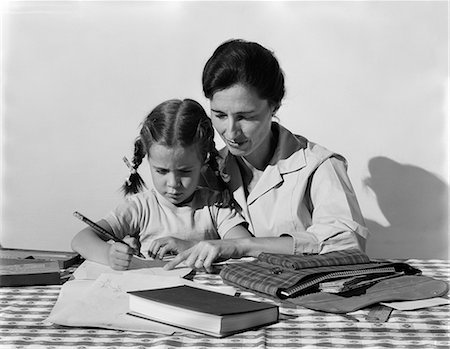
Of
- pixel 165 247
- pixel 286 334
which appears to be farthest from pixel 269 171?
pixel 286 334

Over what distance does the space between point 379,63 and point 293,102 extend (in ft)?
1.18

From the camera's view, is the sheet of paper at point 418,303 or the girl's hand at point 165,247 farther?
Answer: the girl's hand at point 165,247

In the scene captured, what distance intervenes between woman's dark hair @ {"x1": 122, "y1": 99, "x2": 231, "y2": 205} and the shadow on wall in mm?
1182

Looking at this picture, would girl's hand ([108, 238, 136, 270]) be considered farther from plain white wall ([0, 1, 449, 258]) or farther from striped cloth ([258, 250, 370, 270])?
plain white wall ([0, 1, 449, 258])

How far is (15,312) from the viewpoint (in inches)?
52.0

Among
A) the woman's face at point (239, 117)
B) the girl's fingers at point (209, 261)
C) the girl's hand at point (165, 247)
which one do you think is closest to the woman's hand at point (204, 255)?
the girl's fingers at point (209, 261)

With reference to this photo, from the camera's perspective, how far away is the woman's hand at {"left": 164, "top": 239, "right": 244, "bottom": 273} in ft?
5.36

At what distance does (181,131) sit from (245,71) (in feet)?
→ 0.72

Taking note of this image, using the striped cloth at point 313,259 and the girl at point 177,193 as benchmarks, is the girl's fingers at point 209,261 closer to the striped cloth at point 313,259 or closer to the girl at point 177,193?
the striped cloth at point 313,259

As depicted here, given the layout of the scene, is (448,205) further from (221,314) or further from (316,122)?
(221,314)

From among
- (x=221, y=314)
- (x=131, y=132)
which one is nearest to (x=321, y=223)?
(x=221, y=314)

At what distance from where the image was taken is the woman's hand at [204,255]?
163cm

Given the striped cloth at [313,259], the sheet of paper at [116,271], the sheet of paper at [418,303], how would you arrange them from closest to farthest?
the sheet of paper at [418,303] < the striped cloth at [313,259] < the sheet of paper at [116,271]

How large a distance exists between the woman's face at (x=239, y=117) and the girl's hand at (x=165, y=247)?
0.31 meters
